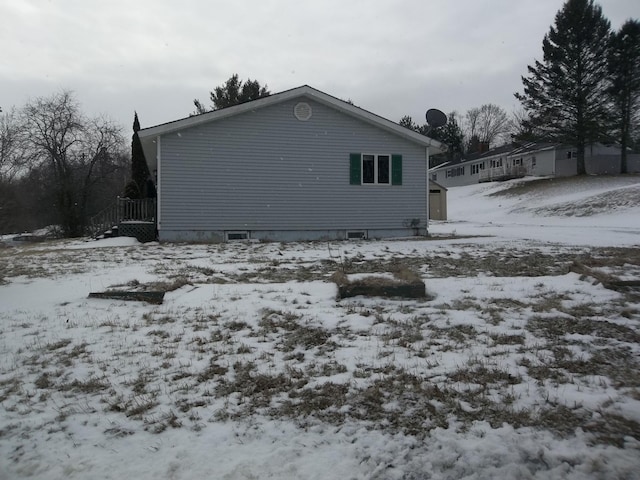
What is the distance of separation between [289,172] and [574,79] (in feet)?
102

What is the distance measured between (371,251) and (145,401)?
27.9 ft

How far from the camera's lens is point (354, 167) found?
1506 cm

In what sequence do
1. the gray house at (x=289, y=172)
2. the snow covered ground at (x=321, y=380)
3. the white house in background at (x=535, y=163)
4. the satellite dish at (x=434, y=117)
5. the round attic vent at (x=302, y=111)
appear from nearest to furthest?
1. the snow covered ground at (x=321, y=380)
2. the gray house at (x=289, y=172)
3. the round attic vent at (x=302, y=111)
4. the satellite dish at (x=434, y=117)
5. the white house in background at (x=535, y=163)

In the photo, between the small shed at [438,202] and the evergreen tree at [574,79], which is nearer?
the small shed at [438,202]

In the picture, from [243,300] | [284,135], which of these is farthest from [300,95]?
[243,300]

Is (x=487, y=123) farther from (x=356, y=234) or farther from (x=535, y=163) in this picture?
(x=356, y=234)

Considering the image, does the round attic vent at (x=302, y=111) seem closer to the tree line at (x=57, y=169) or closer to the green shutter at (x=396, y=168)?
the green shutter at (x=396, y=168)

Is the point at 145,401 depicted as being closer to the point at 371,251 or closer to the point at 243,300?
the point at 243,300

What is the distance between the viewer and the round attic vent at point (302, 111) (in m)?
14.6

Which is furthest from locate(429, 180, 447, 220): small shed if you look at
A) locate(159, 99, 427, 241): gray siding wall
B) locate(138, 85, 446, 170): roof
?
locate(159, 99, 427, 241): gray siding wall

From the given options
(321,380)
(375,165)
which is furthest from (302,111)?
(321,380)

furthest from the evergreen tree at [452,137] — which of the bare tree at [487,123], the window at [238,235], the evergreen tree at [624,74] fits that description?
the window at [238,235]

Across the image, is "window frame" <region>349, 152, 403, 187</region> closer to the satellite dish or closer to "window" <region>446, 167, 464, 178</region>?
the satellite dish

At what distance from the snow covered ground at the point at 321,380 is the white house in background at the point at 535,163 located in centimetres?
4026
